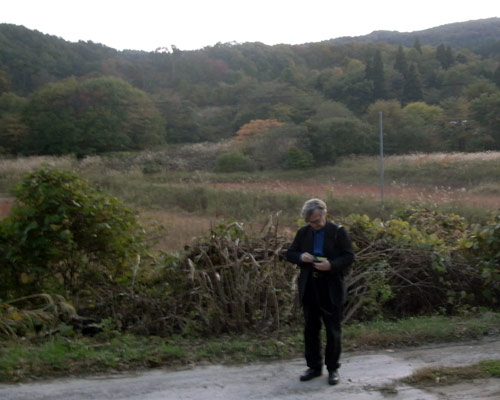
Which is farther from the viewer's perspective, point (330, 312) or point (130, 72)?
point (130, 72)

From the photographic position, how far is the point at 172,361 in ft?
20.1

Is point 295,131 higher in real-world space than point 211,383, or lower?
higher

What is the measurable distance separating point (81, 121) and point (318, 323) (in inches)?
1467

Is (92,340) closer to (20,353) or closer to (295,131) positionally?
(20,353)

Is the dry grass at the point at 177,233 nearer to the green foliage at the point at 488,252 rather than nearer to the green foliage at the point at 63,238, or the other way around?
the green foliage at the point at 63,238

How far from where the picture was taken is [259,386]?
542 cm

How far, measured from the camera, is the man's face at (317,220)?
219 inches

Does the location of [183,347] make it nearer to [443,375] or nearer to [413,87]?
[443,375]

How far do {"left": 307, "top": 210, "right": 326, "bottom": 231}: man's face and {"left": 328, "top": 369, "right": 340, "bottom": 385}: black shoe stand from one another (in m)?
1.36

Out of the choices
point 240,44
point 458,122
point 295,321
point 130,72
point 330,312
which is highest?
point 240,44

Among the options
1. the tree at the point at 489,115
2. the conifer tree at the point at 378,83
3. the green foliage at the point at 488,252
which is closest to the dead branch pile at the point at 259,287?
the green foliage at the point at 488,252

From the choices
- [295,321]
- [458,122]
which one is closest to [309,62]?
[458,122]

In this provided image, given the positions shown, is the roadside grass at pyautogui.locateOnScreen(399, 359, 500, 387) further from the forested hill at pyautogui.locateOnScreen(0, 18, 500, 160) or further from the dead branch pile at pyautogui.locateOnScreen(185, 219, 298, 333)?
the forested hill at pyautogui.locateOnScreen(0, 18, 500, 160)

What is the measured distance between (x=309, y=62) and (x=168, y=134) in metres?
38.6
